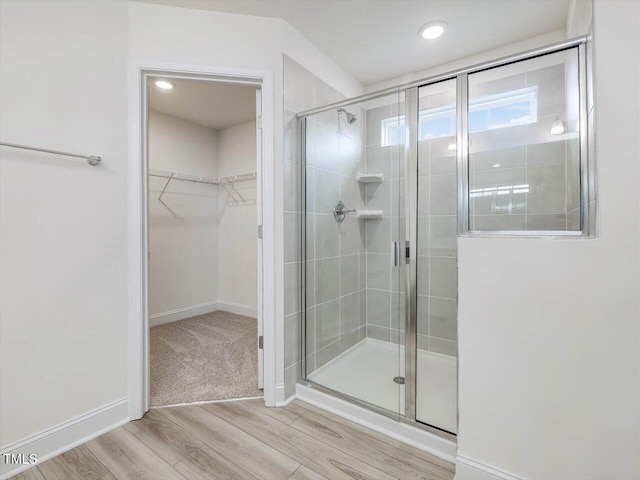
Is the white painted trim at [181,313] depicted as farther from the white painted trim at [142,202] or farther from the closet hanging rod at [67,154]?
the closet hanging rod at [67,154]

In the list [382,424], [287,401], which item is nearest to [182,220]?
[287,401]

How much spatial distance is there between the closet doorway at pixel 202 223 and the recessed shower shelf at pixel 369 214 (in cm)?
150

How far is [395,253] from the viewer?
6.03 feet

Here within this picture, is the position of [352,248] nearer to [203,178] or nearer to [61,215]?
[61,215]

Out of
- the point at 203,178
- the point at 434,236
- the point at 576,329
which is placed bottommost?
the point at 576,329

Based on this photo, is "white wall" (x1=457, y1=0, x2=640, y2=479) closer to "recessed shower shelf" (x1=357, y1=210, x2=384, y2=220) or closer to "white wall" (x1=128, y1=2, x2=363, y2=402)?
"recessed shower shelf" (x1=357, y1=210, x2=384, y2=220)

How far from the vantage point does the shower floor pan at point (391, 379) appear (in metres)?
1.64

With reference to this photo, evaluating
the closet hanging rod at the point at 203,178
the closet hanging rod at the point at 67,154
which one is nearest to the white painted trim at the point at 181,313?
the closet hanging rod at the point at 203,178

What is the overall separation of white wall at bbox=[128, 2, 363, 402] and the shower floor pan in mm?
458

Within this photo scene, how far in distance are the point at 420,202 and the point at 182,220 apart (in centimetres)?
309

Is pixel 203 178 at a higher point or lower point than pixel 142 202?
higher

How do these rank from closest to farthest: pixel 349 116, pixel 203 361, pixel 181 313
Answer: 1. pixel 349 116
2. pixel 203 361
3. pixel 181 313

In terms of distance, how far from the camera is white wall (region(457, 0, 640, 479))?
1053mm

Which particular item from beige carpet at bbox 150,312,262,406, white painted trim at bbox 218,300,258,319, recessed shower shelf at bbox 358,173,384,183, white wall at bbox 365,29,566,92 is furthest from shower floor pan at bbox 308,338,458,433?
white wall at bbox 365,29,566,92
